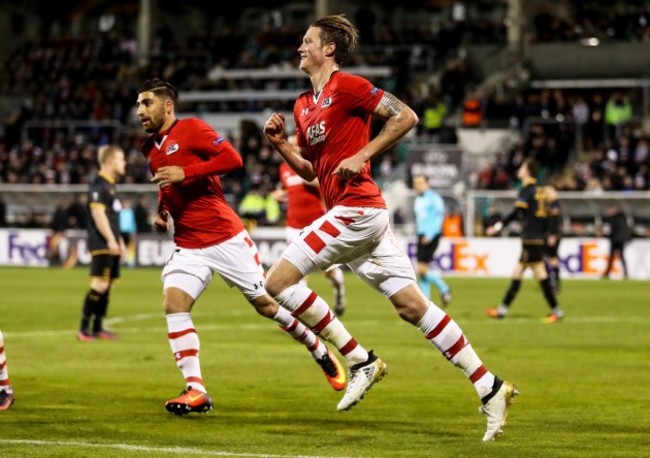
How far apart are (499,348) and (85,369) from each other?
5182 mm

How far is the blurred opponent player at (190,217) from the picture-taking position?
1031cm

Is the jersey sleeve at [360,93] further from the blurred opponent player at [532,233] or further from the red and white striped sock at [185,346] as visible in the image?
the blurred opponent player at [532,233]

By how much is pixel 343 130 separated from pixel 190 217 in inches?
67.0

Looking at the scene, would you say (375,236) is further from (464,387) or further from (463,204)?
(463,204)

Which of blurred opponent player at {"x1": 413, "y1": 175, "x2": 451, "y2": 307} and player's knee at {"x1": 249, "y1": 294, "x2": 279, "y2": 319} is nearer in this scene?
player's knee at {"x1": 249, "y1": 294, "x2": 279, "y2": 319}

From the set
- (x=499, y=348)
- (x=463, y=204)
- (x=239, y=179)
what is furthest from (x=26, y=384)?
(x=239, y=179)

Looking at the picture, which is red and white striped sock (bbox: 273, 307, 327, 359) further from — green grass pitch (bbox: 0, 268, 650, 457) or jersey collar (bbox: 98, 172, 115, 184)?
jersey collar (bbox: 98, 172, 115, 184)

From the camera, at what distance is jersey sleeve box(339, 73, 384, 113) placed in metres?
9.36

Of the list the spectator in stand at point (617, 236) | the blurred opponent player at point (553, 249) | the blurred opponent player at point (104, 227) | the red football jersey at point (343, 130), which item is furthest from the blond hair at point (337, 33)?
the spectator in stand at point (617, 236)

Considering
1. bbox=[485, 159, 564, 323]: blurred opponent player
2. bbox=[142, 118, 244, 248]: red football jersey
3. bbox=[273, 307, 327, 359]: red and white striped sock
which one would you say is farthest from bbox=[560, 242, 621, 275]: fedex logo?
bbox=[142, 118, 244, 248]: red football jersey

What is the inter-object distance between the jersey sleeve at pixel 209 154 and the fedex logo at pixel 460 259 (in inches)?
1024

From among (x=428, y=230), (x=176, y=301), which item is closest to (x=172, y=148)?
(x=176, y=301)

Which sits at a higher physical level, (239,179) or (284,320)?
(284,320)

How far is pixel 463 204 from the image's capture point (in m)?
37.2
